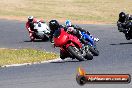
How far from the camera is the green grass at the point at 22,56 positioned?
20656 mm

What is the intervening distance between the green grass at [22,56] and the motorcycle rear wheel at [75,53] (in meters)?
1.38

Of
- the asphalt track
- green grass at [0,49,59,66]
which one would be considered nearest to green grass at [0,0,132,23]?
the asphalt track

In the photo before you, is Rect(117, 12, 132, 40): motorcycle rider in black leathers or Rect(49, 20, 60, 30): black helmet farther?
Rect(117, 12, 132, 40): motorcycle rider in black leathers

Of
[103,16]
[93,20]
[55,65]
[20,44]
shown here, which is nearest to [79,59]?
[55,65]

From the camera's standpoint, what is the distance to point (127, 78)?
30.7ft

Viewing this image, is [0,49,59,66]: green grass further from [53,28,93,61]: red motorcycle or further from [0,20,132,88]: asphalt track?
[0,20,132,88]: asphalt track

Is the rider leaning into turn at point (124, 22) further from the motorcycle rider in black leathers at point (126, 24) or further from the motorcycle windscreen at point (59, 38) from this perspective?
the motorcycle windscreen at point (59, 38)

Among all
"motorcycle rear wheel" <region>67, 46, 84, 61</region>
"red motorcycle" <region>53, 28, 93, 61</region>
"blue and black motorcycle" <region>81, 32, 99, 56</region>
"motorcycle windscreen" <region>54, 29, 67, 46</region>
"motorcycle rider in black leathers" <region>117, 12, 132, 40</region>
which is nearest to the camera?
"motorcycle rear wheel" <region>67, 46, 84, 61</region>

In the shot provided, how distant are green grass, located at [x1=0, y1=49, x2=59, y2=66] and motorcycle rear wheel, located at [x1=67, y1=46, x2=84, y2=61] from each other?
→ 1.38 meters

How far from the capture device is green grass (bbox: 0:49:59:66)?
20656mm

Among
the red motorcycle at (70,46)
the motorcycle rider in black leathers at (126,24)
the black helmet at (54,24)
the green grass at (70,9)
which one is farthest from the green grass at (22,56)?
the green grass at (70,9)

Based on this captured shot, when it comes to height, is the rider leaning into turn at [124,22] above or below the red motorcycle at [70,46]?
below

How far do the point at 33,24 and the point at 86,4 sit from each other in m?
25.6

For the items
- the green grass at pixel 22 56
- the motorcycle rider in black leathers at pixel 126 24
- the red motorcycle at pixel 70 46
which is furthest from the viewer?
the motorcycle rider in black leathers at pixel 126 24
